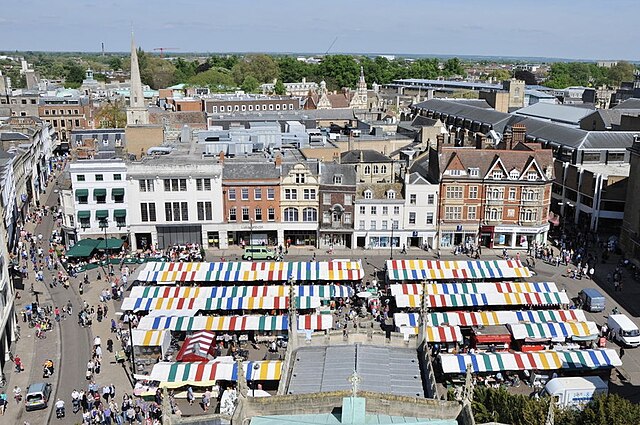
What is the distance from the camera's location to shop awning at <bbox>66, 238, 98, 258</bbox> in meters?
53.9

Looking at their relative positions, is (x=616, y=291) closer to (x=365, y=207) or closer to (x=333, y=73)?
(x=365, y=207)

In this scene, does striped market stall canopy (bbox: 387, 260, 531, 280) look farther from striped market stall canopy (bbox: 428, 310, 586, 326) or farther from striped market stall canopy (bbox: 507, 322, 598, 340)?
striped market stall canopy (bbox: 507, 322, 598, 340)

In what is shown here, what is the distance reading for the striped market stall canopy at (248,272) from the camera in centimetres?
4681

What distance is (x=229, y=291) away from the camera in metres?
44.1

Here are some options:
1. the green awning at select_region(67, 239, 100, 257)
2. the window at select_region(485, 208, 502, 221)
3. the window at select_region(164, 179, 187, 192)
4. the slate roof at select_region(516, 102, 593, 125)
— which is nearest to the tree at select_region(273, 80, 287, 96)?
the slate roof at select_region(516, 102, 593, 125)

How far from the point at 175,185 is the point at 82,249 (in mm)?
10102

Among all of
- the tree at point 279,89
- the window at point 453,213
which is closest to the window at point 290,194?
the window at point 453,213

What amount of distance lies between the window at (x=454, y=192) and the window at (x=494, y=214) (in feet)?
10.7

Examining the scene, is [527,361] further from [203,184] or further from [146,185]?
[146,185]

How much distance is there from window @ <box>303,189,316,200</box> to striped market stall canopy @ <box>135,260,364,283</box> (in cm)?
1077

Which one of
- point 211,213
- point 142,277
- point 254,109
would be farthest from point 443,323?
point 254,109

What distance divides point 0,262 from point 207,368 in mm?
15748

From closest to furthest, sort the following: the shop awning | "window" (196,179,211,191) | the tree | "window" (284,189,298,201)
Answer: the shop awning
"window" (196,179,211,191)
"window" (284,189,298,201)
the tree

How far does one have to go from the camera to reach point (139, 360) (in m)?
37.1
